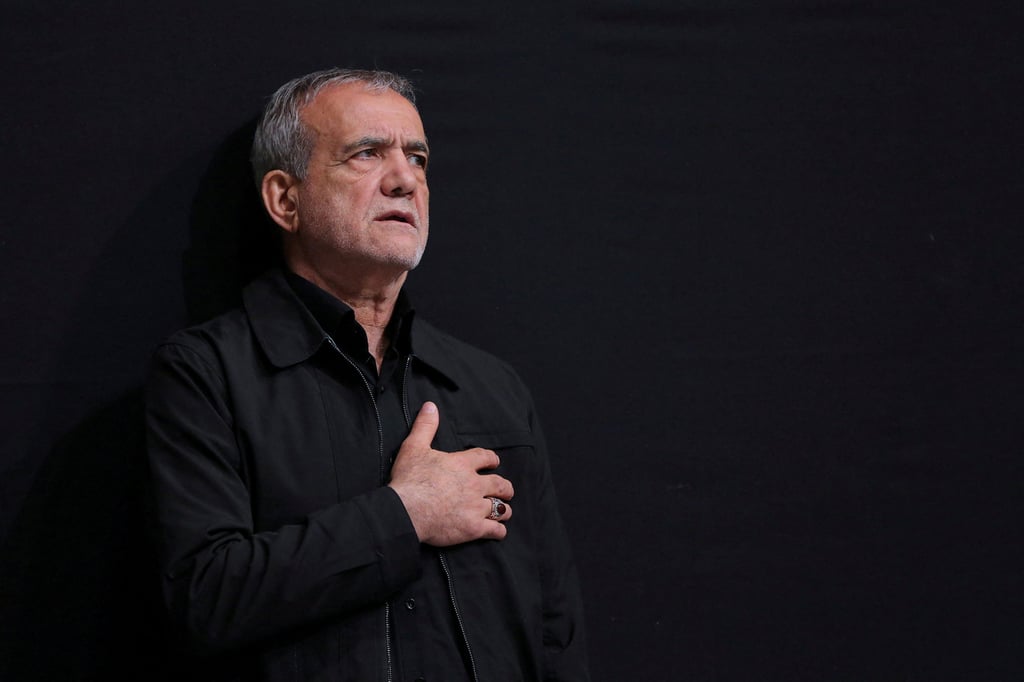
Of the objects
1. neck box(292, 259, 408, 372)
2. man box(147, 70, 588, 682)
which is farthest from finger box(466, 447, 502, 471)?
neck box(292, 259, 408, 372)

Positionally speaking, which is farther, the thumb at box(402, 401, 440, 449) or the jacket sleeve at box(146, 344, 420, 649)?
the thumb at box(402, 401, 440, 449)

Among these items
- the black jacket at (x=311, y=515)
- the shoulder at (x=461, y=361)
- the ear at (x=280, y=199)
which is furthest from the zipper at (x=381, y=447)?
the ear at (x=280, y=199)

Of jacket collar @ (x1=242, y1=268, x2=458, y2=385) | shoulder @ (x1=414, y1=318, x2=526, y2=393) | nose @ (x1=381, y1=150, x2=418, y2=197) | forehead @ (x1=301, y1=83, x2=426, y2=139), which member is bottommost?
shoulder @ (x1=414, y1=318, x2=526, y2=393)

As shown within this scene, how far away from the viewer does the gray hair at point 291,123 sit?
1.80 metres

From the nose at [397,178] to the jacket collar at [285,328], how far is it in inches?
8.0

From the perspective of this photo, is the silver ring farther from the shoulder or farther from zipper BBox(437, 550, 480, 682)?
the shoulder

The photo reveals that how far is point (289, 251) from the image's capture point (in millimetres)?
1844

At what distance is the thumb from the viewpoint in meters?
1.66

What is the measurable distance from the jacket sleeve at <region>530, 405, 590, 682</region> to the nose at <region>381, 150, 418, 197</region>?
45cm

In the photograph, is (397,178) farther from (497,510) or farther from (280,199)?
(497,510)

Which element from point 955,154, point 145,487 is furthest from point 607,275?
point 145,487

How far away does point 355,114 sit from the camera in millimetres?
1798

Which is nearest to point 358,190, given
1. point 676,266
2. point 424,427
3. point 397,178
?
point 397,178

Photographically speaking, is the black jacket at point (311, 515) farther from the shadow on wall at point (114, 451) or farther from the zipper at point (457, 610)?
the shadow on wall at point (114, 451)
